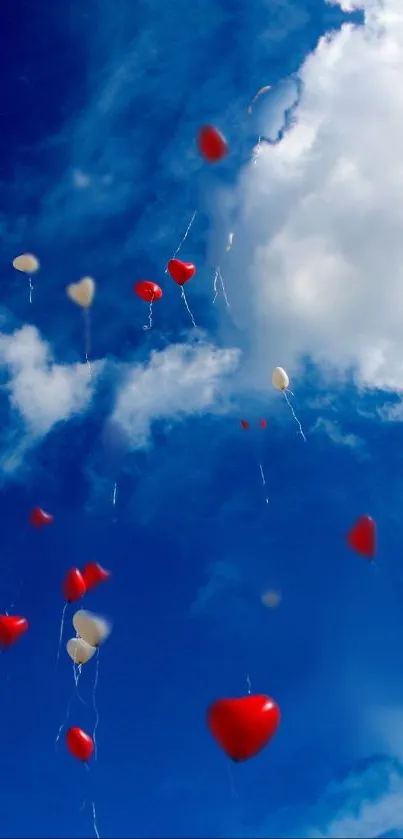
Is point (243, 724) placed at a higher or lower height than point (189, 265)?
lower

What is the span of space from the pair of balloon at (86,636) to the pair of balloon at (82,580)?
0.35 meters

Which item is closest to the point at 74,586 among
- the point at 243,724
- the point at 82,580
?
the point at 82,580

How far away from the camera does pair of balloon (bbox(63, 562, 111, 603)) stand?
12664 millimetres

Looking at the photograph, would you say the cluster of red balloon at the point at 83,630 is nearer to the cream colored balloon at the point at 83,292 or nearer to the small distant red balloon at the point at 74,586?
the small distant red balloon at the point at 74,586

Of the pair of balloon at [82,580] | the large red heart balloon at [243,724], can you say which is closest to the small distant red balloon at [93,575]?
the pair of balloon at [82,580]

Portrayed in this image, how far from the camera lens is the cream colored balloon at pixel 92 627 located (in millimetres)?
12273

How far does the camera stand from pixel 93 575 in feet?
43.4

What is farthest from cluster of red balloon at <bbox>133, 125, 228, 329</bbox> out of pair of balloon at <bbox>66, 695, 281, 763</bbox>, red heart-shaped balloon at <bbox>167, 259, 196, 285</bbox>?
pair of balloon at <bbox>66, 695, 281, 763</bbox>

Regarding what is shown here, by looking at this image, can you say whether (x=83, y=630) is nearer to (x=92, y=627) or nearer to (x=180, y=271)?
(x=92, y=627)

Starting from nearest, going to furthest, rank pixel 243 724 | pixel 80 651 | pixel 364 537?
1. pixel 243 724
2. pixel 364 537
3. pixel 80 651

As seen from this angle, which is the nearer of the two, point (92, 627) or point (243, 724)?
point (243, 724)

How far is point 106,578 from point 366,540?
206 inches

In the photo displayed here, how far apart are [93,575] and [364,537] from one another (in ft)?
17.4

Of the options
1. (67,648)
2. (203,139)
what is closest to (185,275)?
(203,139)
